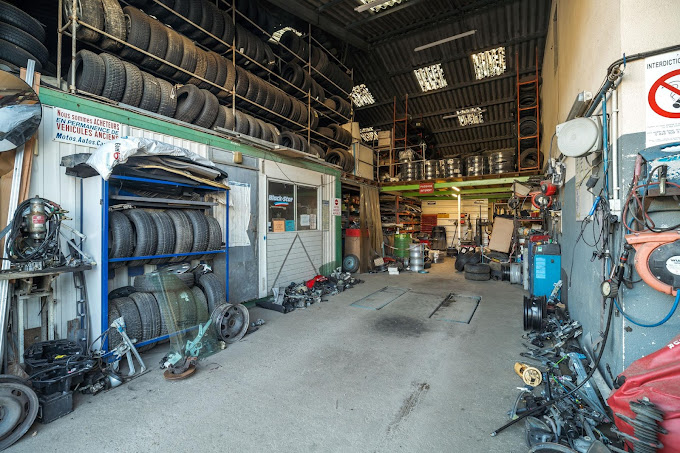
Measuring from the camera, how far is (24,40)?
10.5 ft

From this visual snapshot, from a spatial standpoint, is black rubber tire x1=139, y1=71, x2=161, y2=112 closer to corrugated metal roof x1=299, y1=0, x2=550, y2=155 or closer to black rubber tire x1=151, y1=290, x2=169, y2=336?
black rubber tire x1=151, y1=290, x2=169, y2=336

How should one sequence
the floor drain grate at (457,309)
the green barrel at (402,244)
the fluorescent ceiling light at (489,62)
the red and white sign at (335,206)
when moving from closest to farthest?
1. the floor drain grate at (457,309)
2. the red and white sign at (335,206)
3. the fluorescent ceiling light at (489,62)
4. the green barrel at (402,244)

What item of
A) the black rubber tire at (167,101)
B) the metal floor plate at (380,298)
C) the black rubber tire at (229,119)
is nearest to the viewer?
the black rubber tire at (167,101)

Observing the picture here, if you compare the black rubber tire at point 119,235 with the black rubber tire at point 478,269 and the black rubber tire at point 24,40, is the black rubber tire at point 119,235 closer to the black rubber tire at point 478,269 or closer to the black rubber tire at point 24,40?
the black rubber tire at point 24,40

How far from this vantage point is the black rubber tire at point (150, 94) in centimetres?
414

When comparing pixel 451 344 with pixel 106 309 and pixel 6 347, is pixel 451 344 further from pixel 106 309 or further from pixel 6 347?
pixel 6 347

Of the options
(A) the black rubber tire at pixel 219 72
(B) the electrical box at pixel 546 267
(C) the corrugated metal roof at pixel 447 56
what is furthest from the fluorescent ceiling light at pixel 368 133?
(B) the electrical box at pixel 546 267

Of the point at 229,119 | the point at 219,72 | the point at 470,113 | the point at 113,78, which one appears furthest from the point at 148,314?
the point at 470,113

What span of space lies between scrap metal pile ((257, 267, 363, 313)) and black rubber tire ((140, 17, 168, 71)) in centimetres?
405

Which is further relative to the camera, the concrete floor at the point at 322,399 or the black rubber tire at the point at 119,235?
the black rubber tire at the point at 119,235

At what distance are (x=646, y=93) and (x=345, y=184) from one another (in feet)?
23.2

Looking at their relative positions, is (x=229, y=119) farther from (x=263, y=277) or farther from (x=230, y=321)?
(x=230, y=321)

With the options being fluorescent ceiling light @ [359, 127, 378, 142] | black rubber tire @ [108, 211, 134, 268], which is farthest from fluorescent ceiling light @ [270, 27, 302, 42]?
black rubber tire @ [108, 211, 134, 268]

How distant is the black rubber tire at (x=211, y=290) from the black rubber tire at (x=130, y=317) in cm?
83
